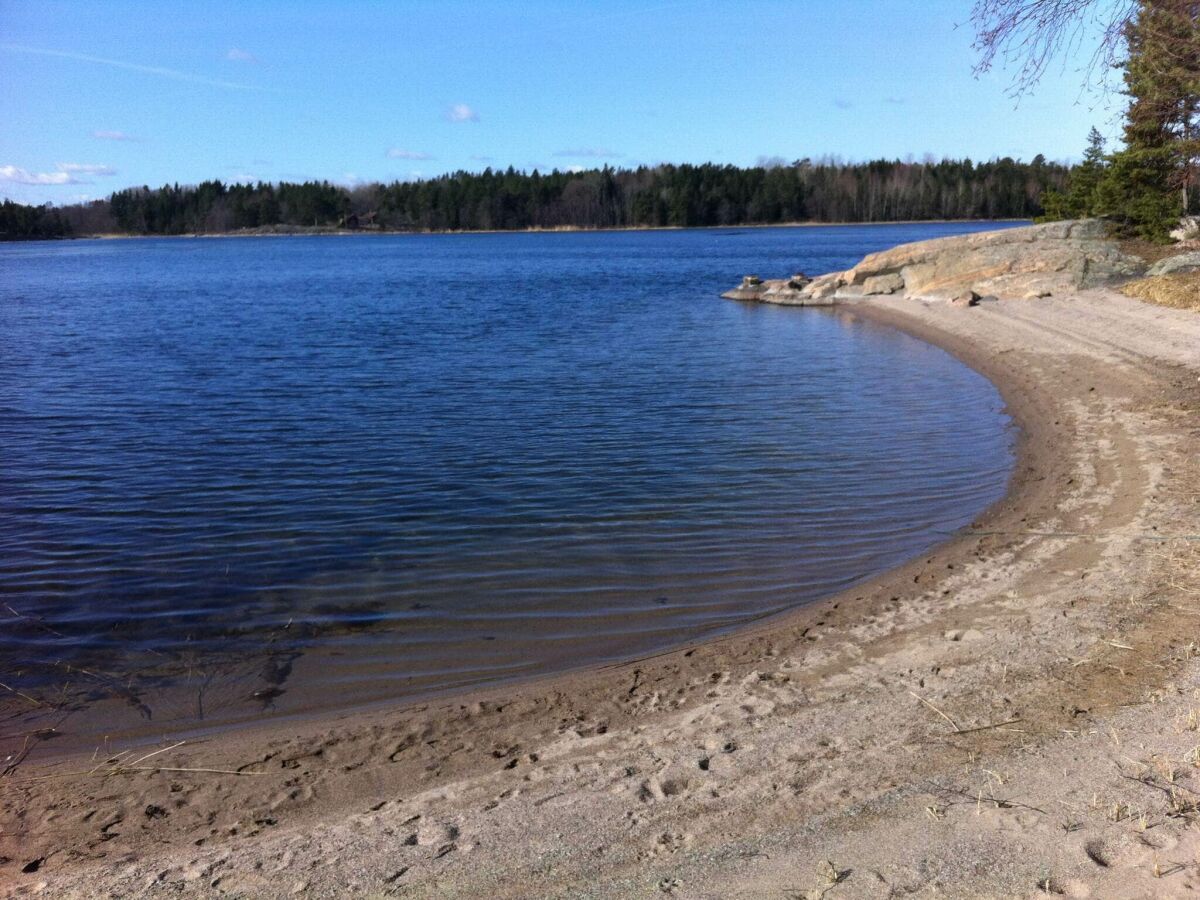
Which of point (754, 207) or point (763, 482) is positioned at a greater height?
point (754, 207)

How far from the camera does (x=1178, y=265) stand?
2297cm

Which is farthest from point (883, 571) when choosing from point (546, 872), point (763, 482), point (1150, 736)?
point (546, 872)

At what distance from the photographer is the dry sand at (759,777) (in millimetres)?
4145

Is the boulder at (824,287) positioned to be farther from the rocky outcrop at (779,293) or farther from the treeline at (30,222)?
the treeline at (30,222)

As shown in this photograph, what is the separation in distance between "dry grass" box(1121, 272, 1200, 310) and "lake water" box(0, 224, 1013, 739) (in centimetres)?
454

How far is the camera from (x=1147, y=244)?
2988 cm

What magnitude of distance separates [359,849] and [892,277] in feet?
108

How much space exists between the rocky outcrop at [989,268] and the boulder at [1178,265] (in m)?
1.53

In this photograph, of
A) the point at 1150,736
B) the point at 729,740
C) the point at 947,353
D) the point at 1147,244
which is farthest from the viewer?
the point at 1147,244

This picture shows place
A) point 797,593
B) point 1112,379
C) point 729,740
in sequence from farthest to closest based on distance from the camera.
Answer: point 1112,379 < point 797,593 < point 729,740

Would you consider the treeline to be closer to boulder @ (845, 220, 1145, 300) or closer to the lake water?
the lake water

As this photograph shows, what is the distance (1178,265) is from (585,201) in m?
130

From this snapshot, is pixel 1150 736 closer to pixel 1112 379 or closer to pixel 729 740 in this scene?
pixel 729 740

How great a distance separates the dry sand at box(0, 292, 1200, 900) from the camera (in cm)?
414
